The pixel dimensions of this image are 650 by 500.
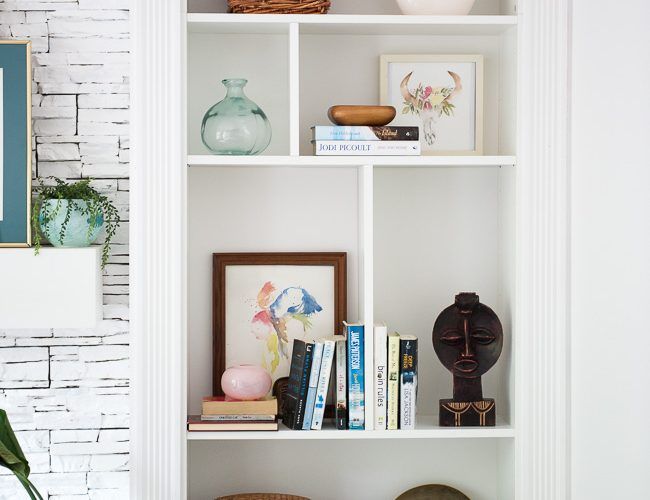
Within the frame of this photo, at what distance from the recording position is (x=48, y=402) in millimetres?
2123

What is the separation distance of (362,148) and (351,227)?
0.31 meters

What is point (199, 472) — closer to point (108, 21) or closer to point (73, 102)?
point (73, 102)

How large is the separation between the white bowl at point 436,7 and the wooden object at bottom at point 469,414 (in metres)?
1.03

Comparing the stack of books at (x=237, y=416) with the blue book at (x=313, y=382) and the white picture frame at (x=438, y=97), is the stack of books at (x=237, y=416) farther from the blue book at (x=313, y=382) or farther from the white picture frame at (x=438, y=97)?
the white picture frame at (x=438, y=97)

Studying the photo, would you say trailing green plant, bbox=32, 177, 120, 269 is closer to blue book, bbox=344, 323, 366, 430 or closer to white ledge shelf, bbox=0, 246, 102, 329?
white ledge shelf, bbox=0, 246, 102, 329

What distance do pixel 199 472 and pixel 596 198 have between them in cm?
132

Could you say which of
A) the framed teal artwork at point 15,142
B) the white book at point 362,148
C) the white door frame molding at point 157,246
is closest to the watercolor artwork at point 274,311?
the white door frame molding at point 157,246

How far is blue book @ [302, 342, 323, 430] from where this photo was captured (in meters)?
2.14

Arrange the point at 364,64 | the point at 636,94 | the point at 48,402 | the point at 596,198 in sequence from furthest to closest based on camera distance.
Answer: the point at 364,64 < the point at 48,402 < the point at 596,198 < the point at 636,94

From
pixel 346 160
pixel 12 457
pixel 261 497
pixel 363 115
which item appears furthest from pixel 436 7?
pixel 12 457

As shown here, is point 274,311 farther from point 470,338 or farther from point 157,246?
point 470,338

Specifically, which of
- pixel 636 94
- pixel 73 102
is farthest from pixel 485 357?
pixel 73 102

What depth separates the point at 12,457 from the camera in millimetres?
1807

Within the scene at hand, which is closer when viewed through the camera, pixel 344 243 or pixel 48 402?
pixel 48 402
